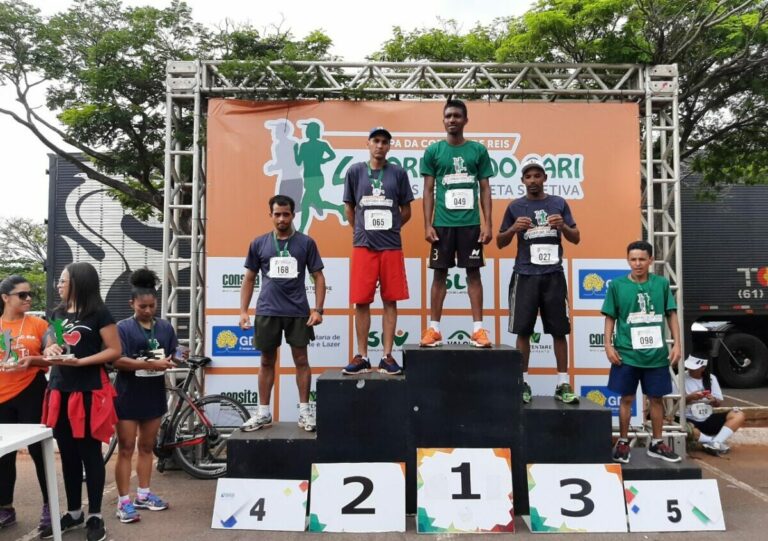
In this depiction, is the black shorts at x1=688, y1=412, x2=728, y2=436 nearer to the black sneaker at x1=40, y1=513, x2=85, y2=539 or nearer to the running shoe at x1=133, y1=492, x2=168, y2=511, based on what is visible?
the running shoe at x1=133, y1=492, x2=168, y2=511

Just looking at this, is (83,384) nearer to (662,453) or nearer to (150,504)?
(150,504)

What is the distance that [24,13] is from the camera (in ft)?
22.7

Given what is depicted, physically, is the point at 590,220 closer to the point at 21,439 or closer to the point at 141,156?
the point at 21,439

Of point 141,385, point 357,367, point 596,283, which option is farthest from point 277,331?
point 596,283

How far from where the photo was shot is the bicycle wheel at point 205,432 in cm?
466

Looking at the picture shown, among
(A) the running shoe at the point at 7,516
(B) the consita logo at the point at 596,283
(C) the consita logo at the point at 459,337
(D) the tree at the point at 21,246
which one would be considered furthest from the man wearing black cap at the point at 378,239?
(D) the tree at the point at 21,246

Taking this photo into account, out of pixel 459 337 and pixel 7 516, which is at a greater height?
pixel 459 337

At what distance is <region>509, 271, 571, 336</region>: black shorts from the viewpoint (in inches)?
155

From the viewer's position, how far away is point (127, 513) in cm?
360

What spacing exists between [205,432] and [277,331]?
4.75ft

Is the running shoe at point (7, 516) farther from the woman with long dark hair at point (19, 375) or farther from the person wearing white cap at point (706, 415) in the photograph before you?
the person wearing white cap at point (706, 415)

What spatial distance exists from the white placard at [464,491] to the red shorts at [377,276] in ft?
3.52

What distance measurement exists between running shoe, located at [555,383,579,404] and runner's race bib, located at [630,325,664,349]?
526mm

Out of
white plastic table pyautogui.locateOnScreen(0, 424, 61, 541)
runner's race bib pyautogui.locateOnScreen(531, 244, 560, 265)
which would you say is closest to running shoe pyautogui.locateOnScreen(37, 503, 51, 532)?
white plastic table pyautogui.locateOnScreen(0, 424, 61, 541)
